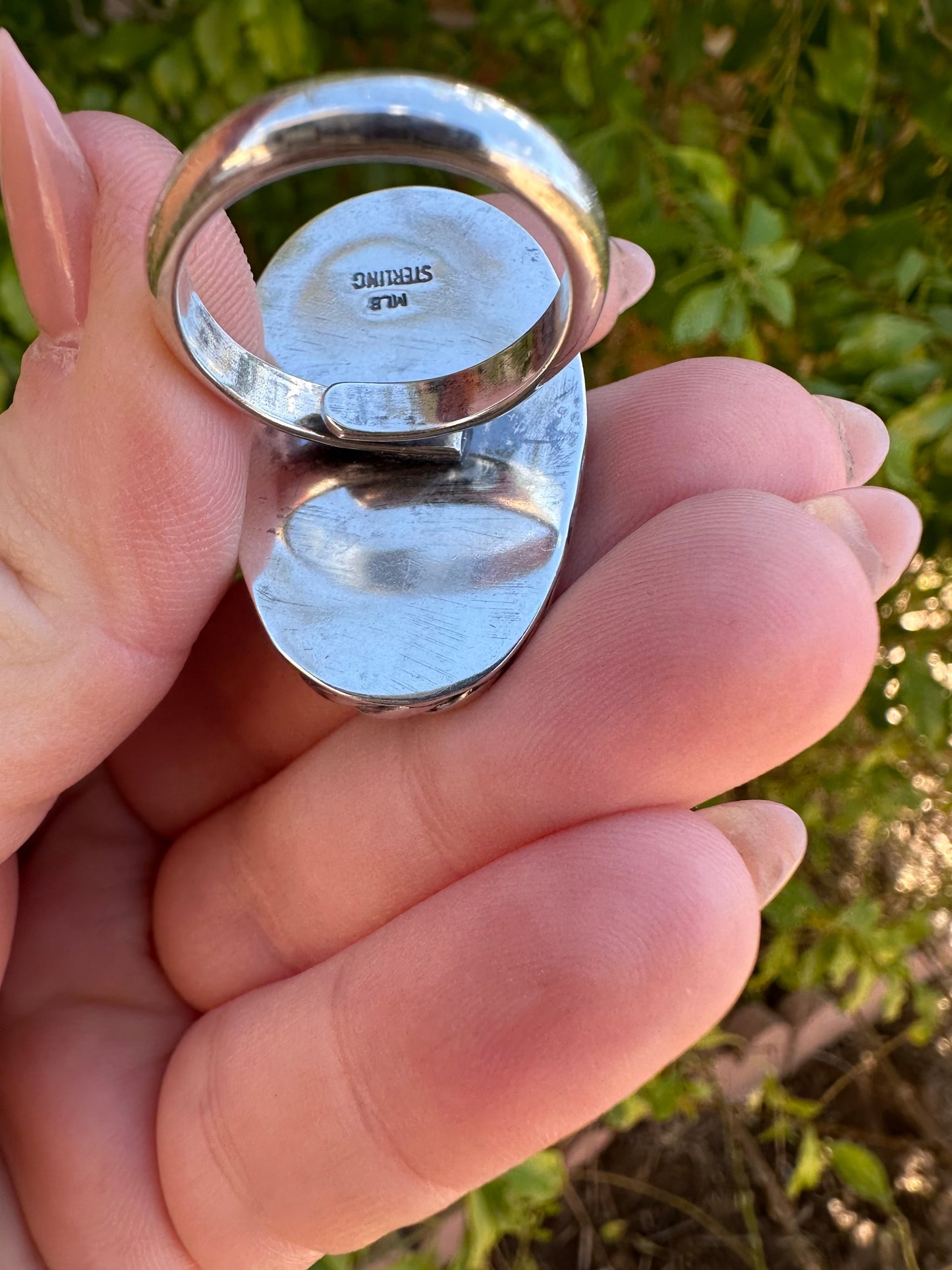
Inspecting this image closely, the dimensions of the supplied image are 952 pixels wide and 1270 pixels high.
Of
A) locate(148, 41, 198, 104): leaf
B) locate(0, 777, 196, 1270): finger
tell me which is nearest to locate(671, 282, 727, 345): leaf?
locate(148, 41, 198, 104): leaf

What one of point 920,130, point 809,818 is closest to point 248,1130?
point 809,818

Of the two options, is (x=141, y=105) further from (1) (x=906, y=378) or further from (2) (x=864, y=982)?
(2) (x=864, y=982)

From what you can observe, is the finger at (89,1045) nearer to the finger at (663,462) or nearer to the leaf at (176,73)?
the finger at (663,462)

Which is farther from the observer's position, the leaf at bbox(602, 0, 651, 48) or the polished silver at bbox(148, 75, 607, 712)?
the leaf at bbox(602, 0, 651, 48)

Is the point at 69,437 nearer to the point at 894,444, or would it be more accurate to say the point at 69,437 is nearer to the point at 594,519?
the point at 594,519

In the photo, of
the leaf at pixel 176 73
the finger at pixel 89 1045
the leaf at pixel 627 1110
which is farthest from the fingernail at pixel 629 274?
the leaf at pixel 627 1110

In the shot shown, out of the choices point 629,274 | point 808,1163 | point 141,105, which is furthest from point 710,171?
point 808,1163

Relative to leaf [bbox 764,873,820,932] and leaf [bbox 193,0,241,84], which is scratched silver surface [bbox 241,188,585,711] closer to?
leaf [bbox 193,0,241,84]
